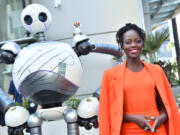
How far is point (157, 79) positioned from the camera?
1779mm

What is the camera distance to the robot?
8.16 feet

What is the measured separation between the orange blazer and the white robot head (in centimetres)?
121

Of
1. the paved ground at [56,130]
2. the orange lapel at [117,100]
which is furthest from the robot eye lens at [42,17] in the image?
the paved ground at [56,130]

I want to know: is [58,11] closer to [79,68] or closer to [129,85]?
[79,68]

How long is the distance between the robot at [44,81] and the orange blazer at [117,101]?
29.7 inches

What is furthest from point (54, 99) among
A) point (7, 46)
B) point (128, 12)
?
point (128, 12)

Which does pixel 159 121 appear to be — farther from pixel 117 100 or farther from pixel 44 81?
pixel 44 81

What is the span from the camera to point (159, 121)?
1.67m

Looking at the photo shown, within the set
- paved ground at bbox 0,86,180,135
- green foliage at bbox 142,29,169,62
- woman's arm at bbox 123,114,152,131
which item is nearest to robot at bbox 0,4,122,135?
paved ground at bbox 0,86,180,135

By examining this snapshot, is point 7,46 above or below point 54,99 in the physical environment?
above

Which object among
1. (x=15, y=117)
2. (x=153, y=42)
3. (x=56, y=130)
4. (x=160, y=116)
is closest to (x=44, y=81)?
(x=15, y=117)

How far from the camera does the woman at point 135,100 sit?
1683 mm

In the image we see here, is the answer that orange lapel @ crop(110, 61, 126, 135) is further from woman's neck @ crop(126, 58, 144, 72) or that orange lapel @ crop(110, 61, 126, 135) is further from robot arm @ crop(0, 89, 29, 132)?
robot arm @ crop(0, 89, 29, 132)

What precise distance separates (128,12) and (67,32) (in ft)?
4.88
